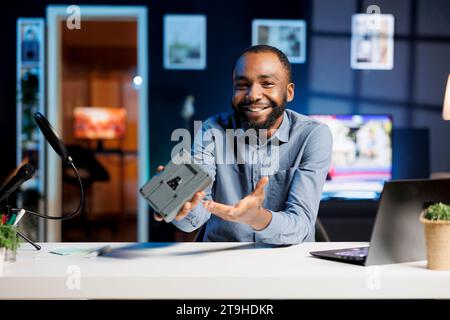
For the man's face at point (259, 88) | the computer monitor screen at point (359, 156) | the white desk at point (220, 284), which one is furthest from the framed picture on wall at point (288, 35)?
the white desk at point (220, 284)

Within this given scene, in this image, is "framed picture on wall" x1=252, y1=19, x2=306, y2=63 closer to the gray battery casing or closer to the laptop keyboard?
the laptop keyboard

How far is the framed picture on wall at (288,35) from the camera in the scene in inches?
201

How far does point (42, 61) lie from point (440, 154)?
3496 millimetres

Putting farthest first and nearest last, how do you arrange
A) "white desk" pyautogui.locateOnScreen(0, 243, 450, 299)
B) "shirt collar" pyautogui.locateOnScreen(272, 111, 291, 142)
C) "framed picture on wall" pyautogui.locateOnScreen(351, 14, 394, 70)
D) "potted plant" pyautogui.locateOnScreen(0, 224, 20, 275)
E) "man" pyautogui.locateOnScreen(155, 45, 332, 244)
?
1. "framed picture on wall" pyautogui.locateOnScreen(351, 14, 394, 70)
2. "shirt collar" pyautogui.locateOnScreen(272, 111, 291, 142)
3. "man" pyautogui.locateOnScreen(155, 45, 332, 244)
4. "potted plant" pyautogui.locateOnScreen(0, 224, 20, 275)
5. "white desk" pyautogui.locateOnScreen(0, 243, 450, 299)

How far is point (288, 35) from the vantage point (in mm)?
5121

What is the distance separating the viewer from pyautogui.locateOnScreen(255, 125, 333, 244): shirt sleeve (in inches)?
69.1

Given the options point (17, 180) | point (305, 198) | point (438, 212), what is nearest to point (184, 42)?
point (305, 198)

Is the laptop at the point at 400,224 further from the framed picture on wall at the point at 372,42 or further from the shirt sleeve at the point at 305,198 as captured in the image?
the framed picture on wall at the point at 372,42

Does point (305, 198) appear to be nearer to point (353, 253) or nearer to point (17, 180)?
point (353, 253)

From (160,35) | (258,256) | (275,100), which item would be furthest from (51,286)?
→ (160,35)

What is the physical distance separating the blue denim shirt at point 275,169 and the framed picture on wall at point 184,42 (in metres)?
3.09

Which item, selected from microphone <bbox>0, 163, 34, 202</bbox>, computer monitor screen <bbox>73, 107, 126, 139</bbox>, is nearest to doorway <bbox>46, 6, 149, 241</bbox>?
computer monitor screen <bbox>73, 107, 126, 139</bbox>

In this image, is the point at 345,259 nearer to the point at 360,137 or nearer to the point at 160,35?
the point at 360,137

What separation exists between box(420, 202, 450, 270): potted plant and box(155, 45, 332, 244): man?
1.64 ft
